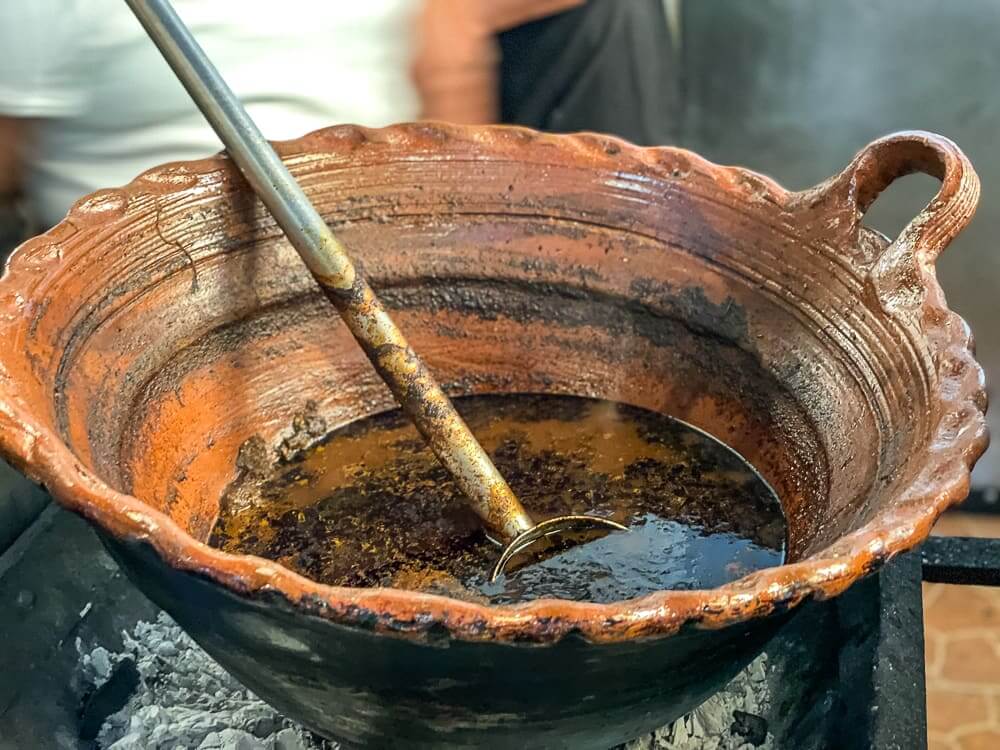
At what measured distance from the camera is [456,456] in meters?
1.09

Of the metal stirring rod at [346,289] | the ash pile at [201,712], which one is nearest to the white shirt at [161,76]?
the metal stirring rod at [346,289]

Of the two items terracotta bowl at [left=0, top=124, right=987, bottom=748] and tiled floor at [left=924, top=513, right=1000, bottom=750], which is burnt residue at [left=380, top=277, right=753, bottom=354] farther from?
tiled floor at [left=924, top=513, right=1000, bottom=750]

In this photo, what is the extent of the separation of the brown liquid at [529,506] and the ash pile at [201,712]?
159 millimetres

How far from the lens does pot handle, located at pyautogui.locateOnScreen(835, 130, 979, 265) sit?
0.97 m

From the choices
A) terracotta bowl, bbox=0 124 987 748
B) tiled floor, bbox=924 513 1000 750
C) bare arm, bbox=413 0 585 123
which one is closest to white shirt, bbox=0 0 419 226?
bare arm, bbox=413 0 585 123

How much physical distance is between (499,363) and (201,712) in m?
0.55

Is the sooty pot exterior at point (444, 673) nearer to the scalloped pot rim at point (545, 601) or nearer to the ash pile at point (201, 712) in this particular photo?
the scalloped pot rim at point (545, 601)

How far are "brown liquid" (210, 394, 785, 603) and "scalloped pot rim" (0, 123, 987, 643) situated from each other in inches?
11.8

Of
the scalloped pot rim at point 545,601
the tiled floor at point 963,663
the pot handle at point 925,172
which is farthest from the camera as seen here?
the tiled floor at point 963,663

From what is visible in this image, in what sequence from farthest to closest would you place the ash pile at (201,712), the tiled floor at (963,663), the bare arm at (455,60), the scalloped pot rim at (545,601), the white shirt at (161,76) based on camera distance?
the tiled floor at (963,663)
the bare arm at (455,60)
the white shirt at (161,76)
the ash pile at (201,712)
the scalloped pot rim at (545,601)

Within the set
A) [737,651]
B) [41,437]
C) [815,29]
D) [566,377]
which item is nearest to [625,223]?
[566,377]

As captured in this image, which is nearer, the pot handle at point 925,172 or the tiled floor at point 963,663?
the pot handle at point 925,172

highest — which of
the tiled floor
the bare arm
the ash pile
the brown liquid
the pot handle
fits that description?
the bare arm

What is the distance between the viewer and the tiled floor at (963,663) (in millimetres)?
1929
